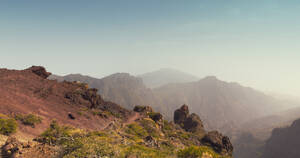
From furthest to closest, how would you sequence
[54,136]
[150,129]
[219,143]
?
[219,143]
[150,129]
[54,136]

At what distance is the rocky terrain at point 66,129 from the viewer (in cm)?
1104

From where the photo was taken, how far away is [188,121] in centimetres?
7125

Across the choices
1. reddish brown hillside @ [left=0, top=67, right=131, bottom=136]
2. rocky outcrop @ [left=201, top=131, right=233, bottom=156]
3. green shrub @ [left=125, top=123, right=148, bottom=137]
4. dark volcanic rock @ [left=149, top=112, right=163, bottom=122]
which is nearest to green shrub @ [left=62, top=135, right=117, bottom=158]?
reddish brown hillside @ [left=0, top=67, right=131, bottom=136]

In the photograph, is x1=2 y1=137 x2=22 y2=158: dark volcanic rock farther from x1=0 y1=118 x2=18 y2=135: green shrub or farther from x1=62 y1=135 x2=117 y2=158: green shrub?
x1=0 y1=118 x2=18 y2=135: green shrub

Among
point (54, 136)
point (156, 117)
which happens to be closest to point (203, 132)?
point (156, 117)

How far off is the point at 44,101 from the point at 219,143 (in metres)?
47.5

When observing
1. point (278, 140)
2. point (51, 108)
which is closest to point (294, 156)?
point (278, 140)

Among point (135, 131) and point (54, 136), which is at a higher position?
point (54, 136)

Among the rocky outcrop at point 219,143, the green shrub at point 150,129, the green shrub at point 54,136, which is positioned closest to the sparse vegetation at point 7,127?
the green shrub at point 54,136

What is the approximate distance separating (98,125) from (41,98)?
14.1m

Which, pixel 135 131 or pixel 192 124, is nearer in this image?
pixel 135 131

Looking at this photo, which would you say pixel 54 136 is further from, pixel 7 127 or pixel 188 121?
pixel 188 121

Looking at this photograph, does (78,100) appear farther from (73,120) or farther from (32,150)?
(32,150)

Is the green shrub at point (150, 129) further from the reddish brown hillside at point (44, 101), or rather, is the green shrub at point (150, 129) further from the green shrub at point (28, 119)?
the green shrub at point (28, 119)
